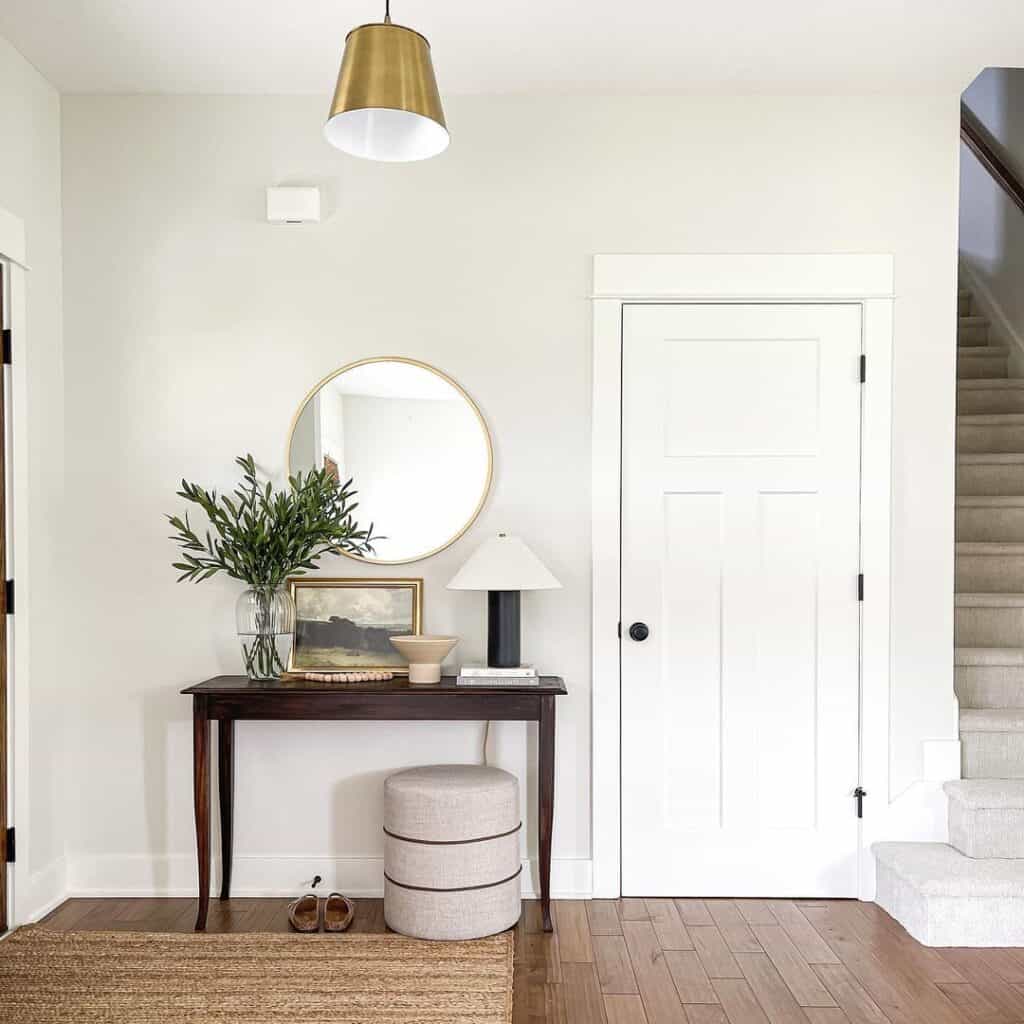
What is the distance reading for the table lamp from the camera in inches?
122

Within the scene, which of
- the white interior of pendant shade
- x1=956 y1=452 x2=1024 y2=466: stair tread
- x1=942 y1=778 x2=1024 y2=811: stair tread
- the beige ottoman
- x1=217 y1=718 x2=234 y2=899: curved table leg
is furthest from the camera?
x1=956 y1=452 x2=1024 y2=466: stair tread

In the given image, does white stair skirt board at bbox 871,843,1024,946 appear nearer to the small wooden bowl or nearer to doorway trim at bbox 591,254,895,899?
doorway trim at bbox 591,254,895,899

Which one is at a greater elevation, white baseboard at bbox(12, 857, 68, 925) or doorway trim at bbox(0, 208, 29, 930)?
doorway trim at bbox(0, 208, 29, 930)

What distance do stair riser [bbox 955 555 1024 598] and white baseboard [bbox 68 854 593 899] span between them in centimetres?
200

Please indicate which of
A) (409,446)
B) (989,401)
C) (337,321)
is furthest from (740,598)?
(989,401)

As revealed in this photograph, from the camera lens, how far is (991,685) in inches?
141

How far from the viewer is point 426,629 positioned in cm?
341

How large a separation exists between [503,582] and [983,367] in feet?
10.4

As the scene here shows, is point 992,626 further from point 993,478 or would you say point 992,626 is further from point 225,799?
point 225,799

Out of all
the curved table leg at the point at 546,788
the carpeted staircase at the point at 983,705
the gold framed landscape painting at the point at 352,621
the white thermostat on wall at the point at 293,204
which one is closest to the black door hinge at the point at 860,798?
the carpeted staircase at the point at 983,705

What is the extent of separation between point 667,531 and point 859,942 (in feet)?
4.64

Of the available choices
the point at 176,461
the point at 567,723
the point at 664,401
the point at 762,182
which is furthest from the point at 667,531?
the point at 176,461

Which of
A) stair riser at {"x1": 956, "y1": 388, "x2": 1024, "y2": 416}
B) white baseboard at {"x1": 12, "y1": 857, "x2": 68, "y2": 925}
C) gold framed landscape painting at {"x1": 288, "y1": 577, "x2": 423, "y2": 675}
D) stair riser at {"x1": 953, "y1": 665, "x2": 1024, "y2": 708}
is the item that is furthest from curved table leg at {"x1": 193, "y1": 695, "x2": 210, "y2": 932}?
stair riser at {"x1": 956, "y1": 388, "x2": 1024, "y2": 416}

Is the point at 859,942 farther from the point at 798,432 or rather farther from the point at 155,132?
the point at 155,132
